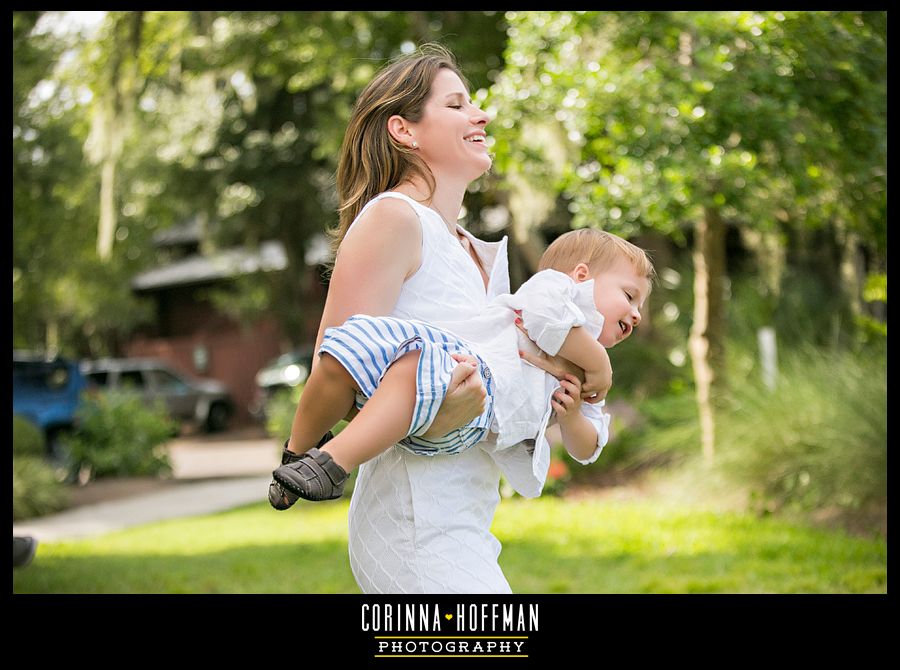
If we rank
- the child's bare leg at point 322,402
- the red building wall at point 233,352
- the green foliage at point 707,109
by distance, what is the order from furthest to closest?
the red building wall at point 233,352, the green foliage at point 707,109, the child's bare leg at point 322,402

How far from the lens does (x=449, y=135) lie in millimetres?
2346

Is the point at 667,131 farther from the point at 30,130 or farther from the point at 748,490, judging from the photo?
the point at 30,130

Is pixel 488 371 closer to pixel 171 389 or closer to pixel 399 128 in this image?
pixel 399 128

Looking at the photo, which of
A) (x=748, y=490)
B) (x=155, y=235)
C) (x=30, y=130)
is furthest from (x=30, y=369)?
(x=155, y=235)

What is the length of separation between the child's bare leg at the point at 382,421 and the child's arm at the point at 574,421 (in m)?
0.35

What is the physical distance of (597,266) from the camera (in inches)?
92.6

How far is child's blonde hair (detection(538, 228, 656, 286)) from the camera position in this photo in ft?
7.71

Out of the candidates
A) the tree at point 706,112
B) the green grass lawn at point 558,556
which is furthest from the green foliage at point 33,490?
the tree at point 706,112

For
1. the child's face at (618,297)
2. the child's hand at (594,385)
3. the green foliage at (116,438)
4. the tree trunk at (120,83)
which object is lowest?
the child's hand at (594,385)

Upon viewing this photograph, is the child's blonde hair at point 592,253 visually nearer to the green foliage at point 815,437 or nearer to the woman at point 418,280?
the woman at point 418,280

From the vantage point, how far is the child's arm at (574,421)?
7.36 feet

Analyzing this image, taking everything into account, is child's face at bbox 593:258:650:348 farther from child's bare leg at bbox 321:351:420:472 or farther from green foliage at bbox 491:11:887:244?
green foliage at bbox 491:11:887:244

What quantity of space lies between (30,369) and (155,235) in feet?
49.6
